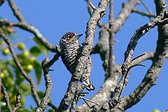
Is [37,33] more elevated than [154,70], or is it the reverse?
[37,33]

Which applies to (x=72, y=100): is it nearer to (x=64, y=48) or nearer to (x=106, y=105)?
(x=106, y=105)

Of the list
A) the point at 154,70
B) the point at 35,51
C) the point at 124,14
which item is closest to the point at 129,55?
the point at 154,70

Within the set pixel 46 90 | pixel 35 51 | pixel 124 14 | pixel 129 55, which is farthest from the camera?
pixel 124 14

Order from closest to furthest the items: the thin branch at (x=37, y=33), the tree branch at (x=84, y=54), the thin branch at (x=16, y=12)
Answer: the tree branch at (x=84, y=54) < the thin branch at (x=37, y=33) < the thin branch at (x=16, y=12)

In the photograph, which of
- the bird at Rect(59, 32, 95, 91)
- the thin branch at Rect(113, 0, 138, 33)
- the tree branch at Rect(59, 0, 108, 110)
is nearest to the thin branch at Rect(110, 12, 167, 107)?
the tree branch at Rect(59, 0, 108, 110)

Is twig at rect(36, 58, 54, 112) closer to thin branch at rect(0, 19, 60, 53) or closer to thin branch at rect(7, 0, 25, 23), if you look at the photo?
thin branch at rect(0, 19, 60, 53)

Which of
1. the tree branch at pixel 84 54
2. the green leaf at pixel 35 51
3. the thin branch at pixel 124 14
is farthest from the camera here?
the thin branch at pixel 124 14

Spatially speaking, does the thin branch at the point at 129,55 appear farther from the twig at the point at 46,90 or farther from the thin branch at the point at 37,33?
the thin branch at the point at 37,33

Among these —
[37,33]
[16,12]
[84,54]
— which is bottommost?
[84,54]

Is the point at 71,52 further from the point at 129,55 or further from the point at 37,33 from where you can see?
the point at 129,55

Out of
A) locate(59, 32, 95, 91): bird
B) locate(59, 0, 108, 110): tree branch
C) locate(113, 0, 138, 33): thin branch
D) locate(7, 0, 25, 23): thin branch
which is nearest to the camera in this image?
locate(59, 0, 108, 110): tree branch

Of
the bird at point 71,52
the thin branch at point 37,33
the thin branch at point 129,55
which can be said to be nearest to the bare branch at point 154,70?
the thin branch at point 129,55

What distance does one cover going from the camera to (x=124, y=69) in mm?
3695

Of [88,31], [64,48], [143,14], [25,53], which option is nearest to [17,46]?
[25,53]
